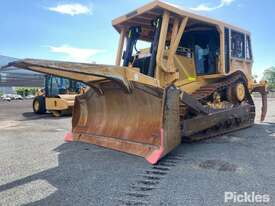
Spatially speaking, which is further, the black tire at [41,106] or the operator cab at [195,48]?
the black tire at [41,106]

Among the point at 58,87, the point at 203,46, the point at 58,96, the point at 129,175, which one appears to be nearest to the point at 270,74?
the point at 58,87

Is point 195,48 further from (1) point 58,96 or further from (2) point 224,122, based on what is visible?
(1) point 58,96

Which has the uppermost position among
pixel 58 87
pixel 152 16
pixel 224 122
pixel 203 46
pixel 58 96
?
pixel 152 16

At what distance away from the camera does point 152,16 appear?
519cm

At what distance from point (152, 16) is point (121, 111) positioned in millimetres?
2004

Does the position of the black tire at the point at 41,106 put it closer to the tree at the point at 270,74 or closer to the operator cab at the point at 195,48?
the operator cab at the point at 195,48

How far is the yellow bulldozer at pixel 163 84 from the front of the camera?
398cm

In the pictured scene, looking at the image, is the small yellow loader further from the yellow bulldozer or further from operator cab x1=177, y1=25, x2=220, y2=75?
operator cab x1=177, y1=25, x2=220, y2=75

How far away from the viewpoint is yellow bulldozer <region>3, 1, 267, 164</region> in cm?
398

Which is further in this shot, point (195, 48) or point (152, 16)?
point (195, 48)

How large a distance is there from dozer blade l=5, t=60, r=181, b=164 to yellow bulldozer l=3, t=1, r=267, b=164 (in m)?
0.01

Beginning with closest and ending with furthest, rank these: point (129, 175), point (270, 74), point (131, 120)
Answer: point (129, 175)
point (131, 120)
point (270, 74)

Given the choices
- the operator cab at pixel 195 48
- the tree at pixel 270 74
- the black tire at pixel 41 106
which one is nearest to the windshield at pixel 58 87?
the black tire at pixel 41 106

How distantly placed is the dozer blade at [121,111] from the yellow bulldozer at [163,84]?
0.5 inches
